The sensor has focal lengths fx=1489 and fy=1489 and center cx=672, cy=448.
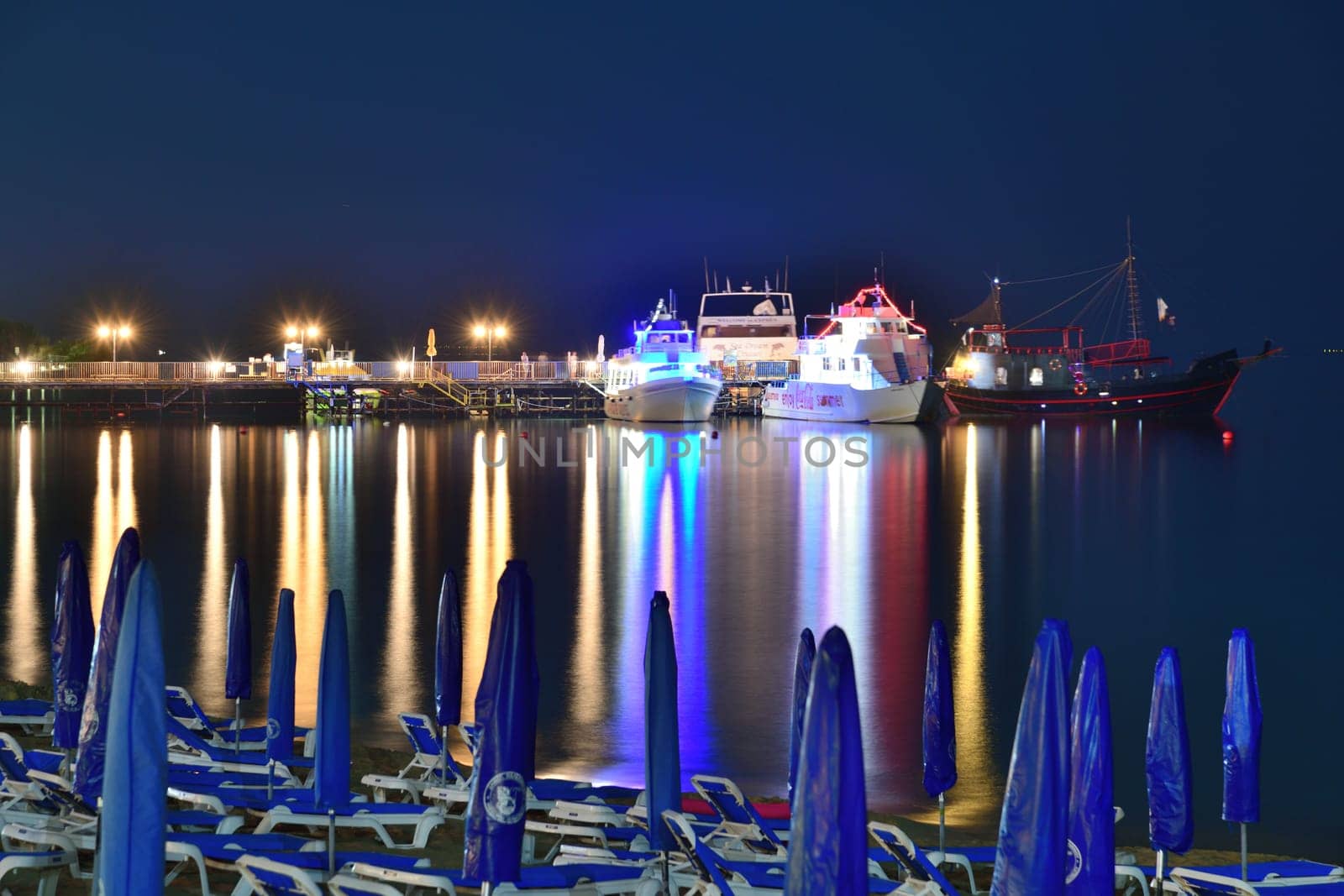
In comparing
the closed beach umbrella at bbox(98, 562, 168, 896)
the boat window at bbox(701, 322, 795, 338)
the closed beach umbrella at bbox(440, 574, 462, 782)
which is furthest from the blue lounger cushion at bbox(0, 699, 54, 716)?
the boat window at bbox(701, 322, 795, 338)

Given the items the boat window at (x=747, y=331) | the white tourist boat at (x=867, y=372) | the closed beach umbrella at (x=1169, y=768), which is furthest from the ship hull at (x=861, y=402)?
the closed beach umbrella at (x=1169, y=768)

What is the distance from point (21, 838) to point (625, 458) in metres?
36.0

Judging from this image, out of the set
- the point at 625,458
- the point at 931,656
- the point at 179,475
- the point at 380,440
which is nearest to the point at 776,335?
the point at 380,440

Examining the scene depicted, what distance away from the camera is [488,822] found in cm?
555

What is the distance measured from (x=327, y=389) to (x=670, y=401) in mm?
19640

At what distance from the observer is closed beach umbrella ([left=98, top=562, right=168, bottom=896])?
4457 mm

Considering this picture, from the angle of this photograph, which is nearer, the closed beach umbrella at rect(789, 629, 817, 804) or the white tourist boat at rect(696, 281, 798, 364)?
the closed beach umbrella at rect(789, 629, 817, 804)

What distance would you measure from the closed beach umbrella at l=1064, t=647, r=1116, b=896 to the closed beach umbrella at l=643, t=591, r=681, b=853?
1.79 meters

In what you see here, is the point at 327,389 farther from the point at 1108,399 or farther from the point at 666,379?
the point at 1108,399

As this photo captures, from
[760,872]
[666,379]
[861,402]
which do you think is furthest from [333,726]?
[861,402]

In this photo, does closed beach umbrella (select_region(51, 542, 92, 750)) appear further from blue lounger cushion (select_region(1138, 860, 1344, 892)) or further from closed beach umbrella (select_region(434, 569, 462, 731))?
blue lounger cushion (select_region(1138, 860, 1344, 892))

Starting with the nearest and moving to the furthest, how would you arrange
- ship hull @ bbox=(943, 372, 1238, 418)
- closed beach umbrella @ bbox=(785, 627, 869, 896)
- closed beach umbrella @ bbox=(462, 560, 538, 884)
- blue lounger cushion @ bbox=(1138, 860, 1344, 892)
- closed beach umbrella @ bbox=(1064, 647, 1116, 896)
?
1. closed beach umbrella @ bbox=(785, 627, 869, 896)
2. closed beach umbrella @ bbox=(1064, 647, 1116, 896)
3. closed beach umbrella @ bbox=(462, 560, 538, 884)
4. blue lounger cushion @ bbox=(1138, 860, 1344, 892)
5. ship hull @ bbox=(943, 372, 1238, 418)

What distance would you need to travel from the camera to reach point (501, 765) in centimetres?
558

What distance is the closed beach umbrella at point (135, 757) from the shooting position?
446cm
